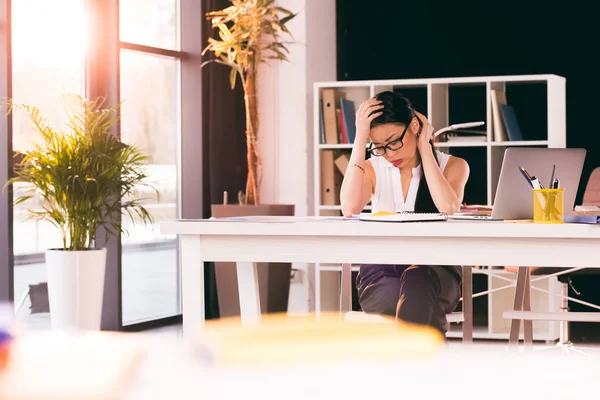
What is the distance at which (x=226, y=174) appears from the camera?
5977 mm

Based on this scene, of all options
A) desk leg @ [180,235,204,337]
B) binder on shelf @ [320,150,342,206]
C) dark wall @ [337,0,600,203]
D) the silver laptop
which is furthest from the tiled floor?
the silver laptop

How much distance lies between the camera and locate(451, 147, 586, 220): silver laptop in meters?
2.46

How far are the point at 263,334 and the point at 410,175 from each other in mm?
2377

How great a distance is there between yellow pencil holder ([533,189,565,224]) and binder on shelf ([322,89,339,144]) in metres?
3.12

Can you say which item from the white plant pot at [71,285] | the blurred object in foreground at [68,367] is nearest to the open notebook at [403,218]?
the blurred object in foreground at [68,367]

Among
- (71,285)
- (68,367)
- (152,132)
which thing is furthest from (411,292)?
(152,132)

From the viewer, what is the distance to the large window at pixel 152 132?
17.7 feet

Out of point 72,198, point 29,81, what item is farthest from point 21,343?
point 29,81

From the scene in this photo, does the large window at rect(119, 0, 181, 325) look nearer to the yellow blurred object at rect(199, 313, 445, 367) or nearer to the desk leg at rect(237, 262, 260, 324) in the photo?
the desk leg at rect(237, 262, 260, 324)

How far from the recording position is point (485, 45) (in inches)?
236

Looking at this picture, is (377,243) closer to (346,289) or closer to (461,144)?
(346,289)

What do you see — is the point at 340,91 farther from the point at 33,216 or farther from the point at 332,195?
the point at 33,216

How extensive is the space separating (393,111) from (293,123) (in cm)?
275

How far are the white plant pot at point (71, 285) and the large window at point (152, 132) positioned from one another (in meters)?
1.03
